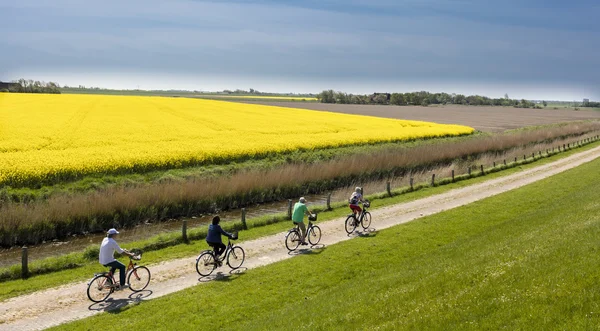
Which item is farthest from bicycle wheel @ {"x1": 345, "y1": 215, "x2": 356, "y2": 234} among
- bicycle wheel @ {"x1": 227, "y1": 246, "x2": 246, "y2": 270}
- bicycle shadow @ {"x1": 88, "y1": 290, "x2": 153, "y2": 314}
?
bicycle shadow @ {"x1": 88, "y1": 290, "x2": 153, "y2": 314}

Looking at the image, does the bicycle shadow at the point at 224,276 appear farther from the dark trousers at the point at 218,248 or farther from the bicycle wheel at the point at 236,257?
the dark trousers at the point at 218,248

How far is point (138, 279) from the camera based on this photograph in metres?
15.9

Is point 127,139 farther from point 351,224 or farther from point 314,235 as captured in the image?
point 351,224

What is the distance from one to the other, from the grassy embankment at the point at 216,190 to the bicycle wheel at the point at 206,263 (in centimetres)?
1060

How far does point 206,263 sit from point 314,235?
604cm

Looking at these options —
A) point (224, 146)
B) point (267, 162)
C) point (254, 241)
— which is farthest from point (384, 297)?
point (224, 146)

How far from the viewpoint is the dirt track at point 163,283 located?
13680mm

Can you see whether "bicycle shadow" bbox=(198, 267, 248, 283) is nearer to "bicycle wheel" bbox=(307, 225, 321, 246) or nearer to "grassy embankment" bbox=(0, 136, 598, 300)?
"grassy embankment" bbox=(0, 136, 598, 300)

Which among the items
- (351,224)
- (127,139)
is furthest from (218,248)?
(127,139)

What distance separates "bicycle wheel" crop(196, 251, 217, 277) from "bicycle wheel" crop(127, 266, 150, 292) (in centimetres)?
184

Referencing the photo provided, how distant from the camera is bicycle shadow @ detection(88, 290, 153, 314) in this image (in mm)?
14273

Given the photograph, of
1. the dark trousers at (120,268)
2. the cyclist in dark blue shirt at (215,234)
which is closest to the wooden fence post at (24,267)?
the dark trousers at (120,268)

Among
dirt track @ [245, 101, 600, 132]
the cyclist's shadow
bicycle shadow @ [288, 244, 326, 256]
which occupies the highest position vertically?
dirt track @ [245, 101, 600, 132]

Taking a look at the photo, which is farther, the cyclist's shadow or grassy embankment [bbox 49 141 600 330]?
the cyclist's shadow
